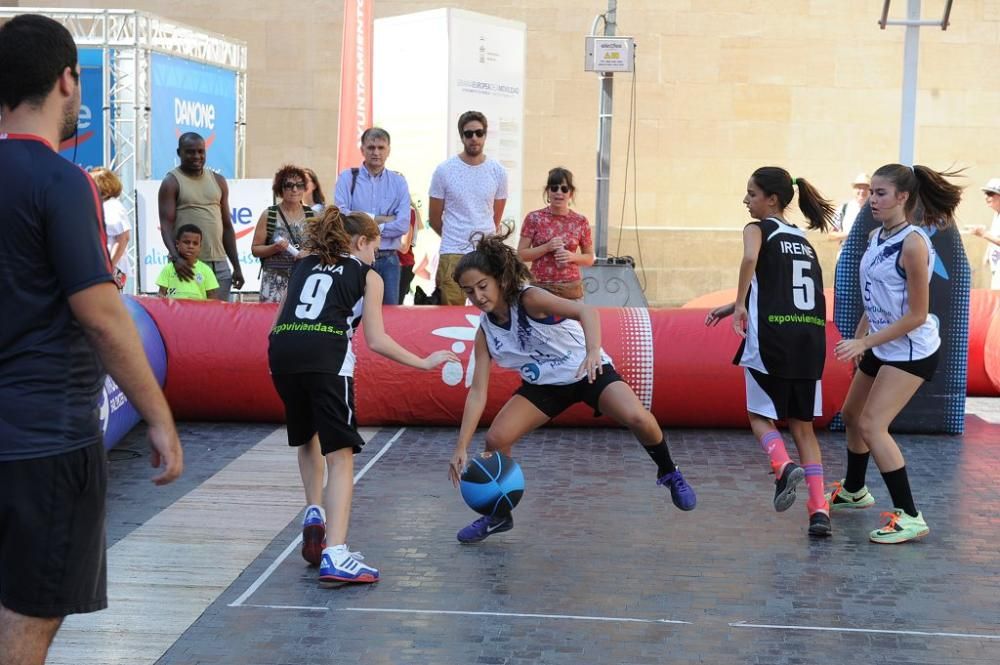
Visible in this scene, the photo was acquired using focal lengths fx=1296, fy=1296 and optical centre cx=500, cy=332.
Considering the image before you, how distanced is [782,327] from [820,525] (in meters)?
0.93

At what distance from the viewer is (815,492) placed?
6.07 m

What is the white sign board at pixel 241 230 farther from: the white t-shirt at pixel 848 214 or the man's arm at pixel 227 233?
the white t-shirt at pixel 848 214

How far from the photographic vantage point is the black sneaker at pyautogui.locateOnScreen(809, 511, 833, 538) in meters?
5.98

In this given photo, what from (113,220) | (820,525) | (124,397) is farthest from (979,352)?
(113,220)

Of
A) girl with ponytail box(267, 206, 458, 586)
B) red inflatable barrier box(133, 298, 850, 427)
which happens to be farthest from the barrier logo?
girl with ponytail box(267, 206, 458, 586)

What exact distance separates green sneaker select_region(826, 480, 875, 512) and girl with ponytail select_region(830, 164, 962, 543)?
1.87 feet

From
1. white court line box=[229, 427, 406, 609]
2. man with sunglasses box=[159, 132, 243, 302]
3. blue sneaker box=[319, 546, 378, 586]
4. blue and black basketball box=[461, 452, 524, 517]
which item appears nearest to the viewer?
white court line box=[229, 427, 406, 609]

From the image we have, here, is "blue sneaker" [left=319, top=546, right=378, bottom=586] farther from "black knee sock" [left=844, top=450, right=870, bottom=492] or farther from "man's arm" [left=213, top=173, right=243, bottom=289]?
"man's arm" [left=213, top=173, right=243, bottom=289]

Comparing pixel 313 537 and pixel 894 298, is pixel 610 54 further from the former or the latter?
pixel 313 537

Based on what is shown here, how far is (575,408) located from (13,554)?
19.4 feet

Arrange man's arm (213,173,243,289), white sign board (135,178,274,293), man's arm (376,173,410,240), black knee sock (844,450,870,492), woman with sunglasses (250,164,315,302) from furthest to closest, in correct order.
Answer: white sign board (135,178,274,293) → man's arm (213,173,243,289) → woman with sunglasses (250,164,315,302) → man's arm (376,173,410,240) → black knee sock (844,450,870,492)

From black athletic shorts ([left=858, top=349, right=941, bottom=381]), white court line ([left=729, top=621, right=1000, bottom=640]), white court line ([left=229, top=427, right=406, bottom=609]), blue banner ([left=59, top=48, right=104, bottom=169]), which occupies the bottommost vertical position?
white court line ([left=229, top=427, right=406, bottom=609])

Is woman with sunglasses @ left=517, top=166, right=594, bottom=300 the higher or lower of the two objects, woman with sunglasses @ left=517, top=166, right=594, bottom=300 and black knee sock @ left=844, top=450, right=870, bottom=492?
the higher

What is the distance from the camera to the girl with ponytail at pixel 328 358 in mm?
5199
